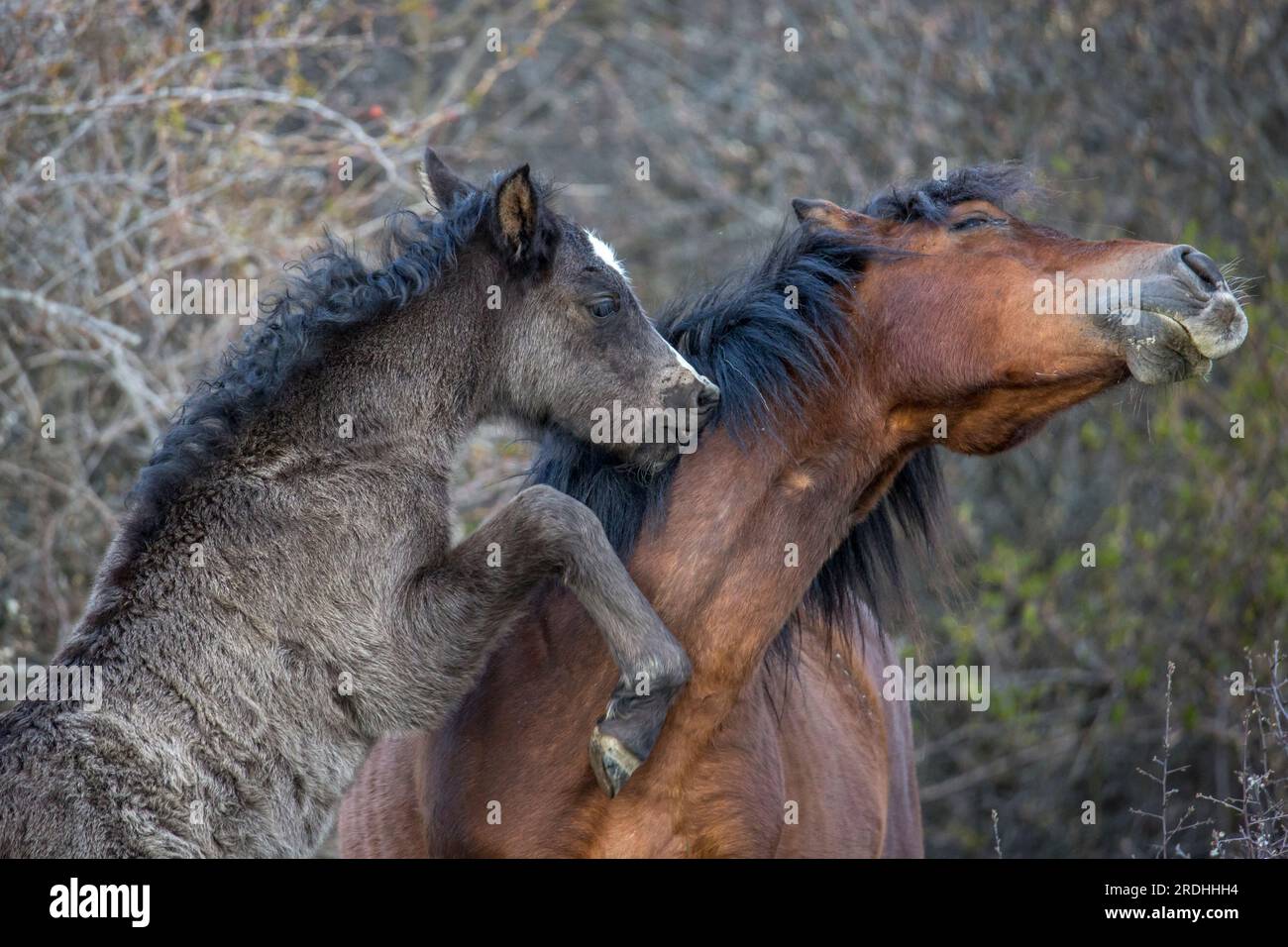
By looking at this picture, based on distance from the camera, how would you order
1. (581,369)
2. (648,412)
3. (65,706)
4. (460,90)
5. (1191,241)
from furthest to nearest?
(460,90) < (1191,241) < (581,369) < (648,412) < (65,706)

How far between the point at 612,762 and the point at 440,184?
1872 mm

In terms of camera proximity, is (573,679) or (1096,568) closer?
(573,679)

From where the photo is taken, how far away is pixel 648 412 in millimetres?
3660

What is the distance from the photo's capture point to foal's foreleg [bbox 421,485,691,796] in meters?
3.30

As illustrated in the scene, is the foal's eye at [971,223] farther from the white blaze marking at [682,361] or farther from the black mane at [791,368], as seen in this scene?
the white blaze marking at [682,361]

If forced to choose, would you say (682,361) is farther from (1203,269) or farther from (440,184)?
(1203,269)

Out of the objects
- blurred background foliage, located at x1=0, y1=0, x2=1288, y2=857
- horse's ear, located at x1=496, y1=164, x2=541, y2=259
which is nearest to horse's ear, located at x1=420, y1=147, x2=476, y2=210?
horse's ear, located at x1=496, y1=164, x2=541, y2=259

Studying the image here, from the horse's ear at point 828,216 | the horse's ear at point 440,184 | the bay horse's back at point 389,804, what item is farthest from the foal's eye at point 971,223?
the bay horse's back at point 389,804

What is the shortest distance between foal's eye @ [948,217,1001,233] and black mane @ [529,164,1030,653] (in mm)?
56

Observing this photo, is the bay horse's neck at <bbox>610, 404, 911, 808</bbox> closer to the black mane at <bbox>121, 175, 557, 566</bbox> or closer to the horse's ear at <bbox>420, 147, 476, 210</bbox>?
the black mane at <bbox>121, 175, 557, 566</bbox>

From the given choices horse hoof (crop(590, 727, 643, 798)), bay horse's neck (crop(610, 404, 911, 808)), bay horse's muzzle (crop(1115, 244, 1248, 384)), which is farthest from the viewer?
bay horse's neck (crop(610, 404, 911, 808))

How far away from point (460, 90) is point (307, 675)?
7.70m

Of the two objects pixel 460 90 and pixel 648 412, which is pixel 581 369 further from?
pixel 460 90
